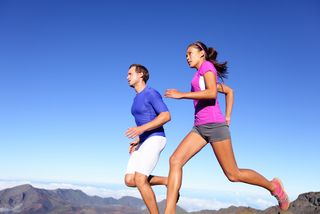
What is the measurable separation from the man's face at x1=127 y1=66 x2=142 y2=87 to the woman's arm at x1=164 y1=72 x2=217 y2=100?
1583 mm

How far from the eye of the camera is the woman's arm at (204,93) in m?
5.68

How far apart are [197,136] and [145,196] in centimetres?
137

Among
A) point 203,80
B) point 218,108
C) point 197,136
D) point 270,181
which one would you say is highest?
point 203,80

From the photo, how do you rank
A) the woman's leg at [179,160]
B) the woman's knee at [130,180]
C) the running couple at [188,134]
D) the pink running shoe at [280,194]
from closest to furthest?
the woman's leg at [179,160] → the running couple at [188,134] → the woman's knee at [130,180] → the pink running shoe at [280,194]

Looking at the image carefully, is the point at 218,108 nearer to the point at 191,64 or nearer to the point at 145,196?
the point at 191,64

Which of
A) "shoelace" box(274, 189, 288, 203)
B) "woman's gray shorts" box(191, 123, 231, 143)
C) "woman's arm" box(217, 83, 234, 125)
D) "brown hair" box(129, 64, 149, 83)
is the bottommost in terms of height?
"shoelace" box(274, 189, 288, 203)

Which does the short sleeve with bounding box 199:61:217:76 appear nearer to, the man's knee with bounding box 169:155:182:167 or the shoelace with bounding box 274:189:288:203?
the man's knee with bounding box 169:155:182:167

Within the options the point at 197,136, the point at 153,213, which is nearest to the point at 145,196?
the point at 153,213

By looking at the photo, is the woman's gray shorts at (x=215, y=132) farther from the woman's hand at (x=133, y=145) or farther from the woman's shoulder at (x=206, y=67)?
the woman's hand at (x=133, y=145)

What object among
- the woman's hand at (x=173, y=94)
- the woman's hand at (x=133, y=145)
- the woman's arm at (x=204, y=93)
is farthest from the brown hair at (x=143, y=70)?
the woman's hand at (x=173, y=94)

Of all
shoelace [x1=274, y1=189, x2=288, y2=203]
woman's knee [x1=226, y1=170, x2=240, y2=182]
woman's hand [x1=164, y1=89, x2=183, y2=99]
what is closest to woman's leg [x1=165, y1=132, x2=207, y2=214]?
woman's knee [x1=226, y1=170, x2=240, y2=182]

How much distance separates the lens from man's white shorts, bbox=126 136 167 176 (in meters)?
6.60

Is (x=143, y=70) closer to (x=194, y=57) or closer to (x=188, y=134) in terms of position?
(x=194, y=57)

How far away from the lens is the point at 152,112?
6941mm
